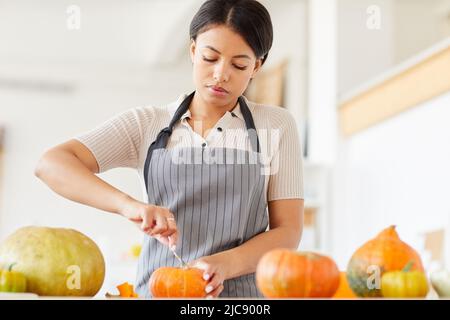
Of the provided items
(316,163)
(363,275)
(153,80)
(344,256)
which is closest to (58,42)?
(153,80)

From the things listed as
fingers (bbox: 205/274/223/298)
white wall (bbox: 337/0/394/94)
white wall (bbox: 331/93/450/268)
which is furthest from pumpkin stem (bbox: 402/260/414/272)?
white wall (bbox: 337/0/394/94)

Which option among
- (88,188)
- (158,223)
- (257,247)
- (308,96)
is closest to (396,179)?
(308,96)

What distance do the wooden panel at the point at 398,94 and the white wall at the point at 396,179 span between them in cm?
4

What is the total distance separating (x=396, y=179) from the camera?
3354 mm

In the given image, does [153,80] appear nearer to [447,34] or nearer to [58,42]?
[58,42]

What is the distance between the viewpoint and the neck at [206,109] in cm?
112

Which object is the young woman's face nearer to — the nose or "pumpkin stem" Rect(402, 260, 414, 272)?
the nose

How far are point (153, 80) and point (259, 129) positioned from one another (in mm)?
4376

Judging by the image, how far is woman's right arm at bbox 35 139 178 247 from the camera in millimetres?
820

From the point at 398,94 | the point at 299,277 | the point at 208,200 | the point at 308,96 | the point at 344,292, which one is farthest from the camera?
the point at 308,96

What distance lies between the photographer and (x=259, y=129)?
1.13 m

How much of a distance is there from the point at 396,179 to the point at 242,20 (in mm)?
2464

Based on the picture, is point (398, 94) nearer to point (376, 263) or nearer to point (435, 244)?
point (435, 244)

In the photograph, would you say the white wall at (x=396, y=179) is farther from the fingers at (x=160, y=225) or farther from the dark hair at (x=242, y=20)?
the fingers at (x=160, y=225)
